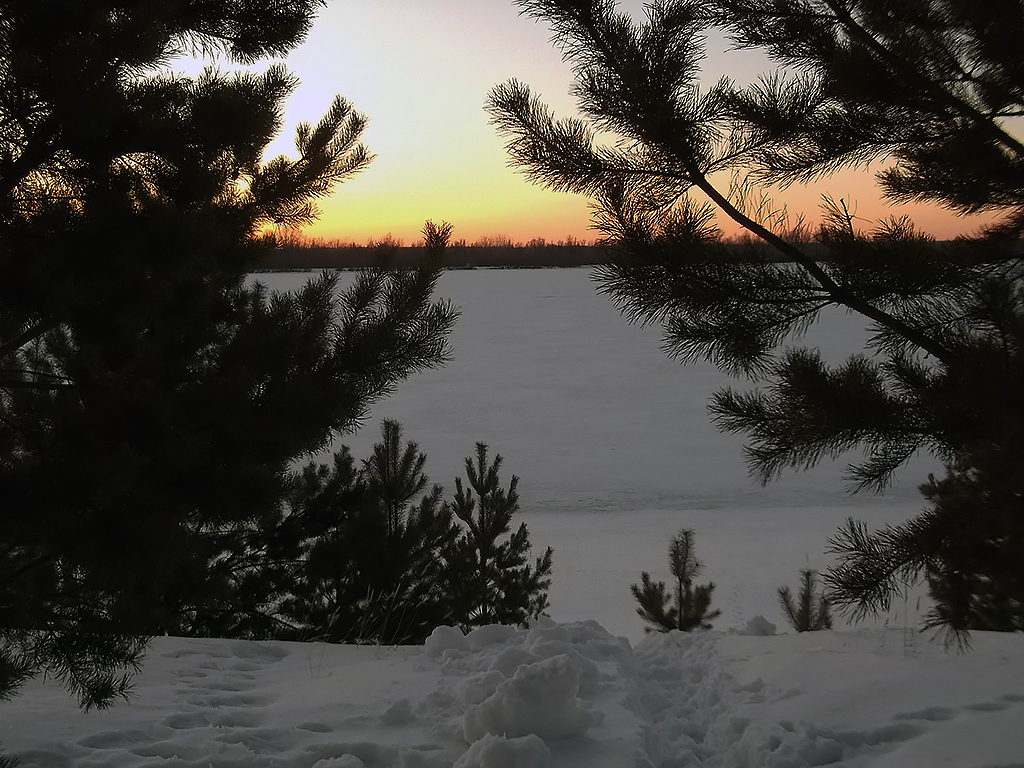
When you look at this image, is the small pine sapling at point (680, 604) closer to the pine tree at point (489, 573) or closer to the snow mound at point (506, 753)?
the pine tree at point (489, 573)

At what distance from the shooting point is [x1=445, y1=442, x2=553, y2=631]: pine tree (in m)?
7.07

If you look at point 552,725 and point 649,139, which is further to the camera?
point 552,725

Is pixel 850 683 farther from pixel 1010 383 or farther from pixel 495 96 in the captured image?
pixel 495 96

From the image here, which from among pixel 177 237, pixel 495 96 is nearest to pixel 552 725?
Result: pixel 177 237

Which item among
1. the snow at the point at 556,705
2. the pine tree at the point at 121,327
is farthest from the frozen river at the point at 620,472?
the pine tree at the point at 121,327

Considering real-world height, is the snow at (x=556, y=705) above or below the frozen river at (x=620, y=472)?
below

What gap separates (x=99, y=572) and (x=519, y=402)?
25.0 m

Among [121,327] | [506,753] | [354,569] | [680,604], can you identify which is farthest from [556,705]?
[680,604]

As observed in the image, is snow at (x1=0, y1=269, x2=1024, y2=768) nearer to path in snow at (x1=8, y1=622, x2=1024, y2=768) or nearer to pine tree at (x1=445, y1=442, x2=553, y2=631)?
path in snow at (x1=8, y1=622, x2=1024, y2=768)

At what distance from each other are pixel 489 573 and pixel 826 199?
18.3ft

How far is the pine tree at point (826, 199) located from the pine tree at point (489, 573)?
15.2 feet

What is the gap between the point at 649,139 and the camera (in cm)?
270

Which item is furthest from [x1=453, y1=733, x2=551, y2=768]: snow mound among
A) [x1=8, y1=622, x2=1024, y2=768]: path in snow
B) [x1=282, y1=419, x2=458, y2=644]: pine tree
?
[x1=282, y1=419, x2=458, y2=644]: pine tree

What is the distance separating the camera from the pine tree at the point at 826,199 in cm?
253
